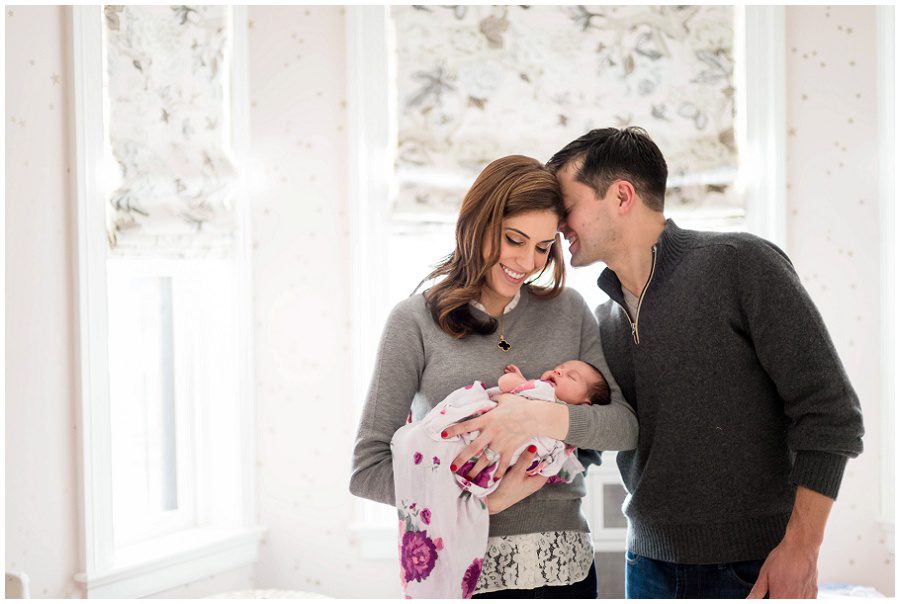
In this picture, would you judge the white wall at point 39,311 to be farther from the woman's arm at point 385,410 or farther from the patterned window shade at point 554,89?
the patterned window shade at point 554,89

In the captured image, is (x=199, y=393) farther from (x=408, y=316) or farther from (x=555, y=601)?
(x=555, y=601)

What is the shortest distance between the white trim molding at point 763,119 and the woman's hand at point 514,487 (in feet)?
5.82

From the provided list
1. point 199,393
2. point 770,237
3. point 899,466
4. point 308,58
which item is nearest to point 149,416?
point 199,393

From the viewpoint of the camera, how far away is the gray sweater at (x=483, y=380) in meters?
1.63

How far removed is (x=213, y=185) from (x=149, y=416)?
882mm

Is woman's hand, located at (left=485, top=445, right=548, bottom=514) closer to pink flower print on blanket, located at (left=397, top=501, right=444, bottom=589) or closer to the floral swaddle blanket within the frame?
the floral swaddle blanket

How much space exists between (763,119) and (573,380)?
1786 mm

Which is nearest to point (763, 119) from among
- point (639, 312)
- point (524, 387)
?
point (639, 312)

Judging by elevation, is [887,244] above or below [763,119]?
below

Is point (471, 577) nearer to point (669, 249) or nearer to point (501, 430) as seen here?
point (501, 430)

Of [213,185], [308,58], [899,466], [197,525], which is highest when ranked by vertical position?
[308,58]

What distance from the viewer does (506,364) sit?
5.64 feet

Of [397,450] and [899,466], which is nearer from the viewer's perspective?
[397,450]

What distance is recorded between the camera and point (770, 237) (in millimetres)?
2902
